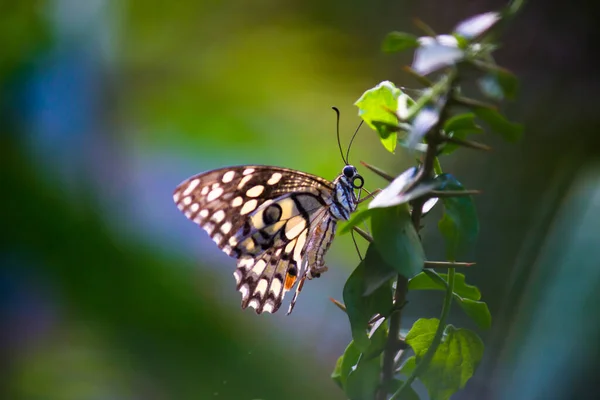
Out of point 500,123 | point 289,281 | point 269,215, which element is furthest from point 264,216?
point 500,123

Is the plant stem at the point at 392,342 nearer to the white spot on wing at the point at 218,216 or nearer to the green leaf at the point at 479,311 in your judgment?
the green leaf at the point at 479,311

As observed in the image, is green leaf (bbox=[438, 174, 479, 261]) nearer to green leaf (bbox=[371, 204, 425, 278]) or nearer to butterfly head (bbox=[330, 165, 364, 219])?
green leaf (bbox=[371, 204, 425, 278])

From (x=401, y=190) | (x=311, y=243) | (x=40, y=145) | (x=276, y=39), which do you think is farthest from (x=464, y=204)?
(x=276, y=39)

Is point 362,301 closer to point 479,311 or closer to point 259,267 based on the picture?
point 479,311

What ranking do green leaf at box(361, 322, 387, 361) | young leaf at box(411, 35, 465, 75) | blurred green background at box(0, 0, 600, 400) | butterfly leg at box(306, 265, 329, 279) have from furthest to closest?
blurred green background at box(0, 0, 600, 400)
butterfly leg at box(306, 265, 329, 279)
green leaf at box(361, 322, 387, 361)
young leaf at box(411, 35, 465, 75)

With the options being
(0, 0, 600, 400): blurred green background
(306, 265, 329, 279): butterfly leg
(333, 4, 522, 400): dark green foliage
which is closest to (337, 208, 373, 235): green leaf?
(333, 4, 522, 400): dark green foliage

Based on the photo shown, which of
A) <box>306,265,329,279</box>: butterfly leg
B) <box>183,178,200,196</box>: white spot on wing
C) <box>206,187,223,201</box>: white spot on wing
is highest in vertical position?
<box>183,178,200,196</box>: white spot on wing
